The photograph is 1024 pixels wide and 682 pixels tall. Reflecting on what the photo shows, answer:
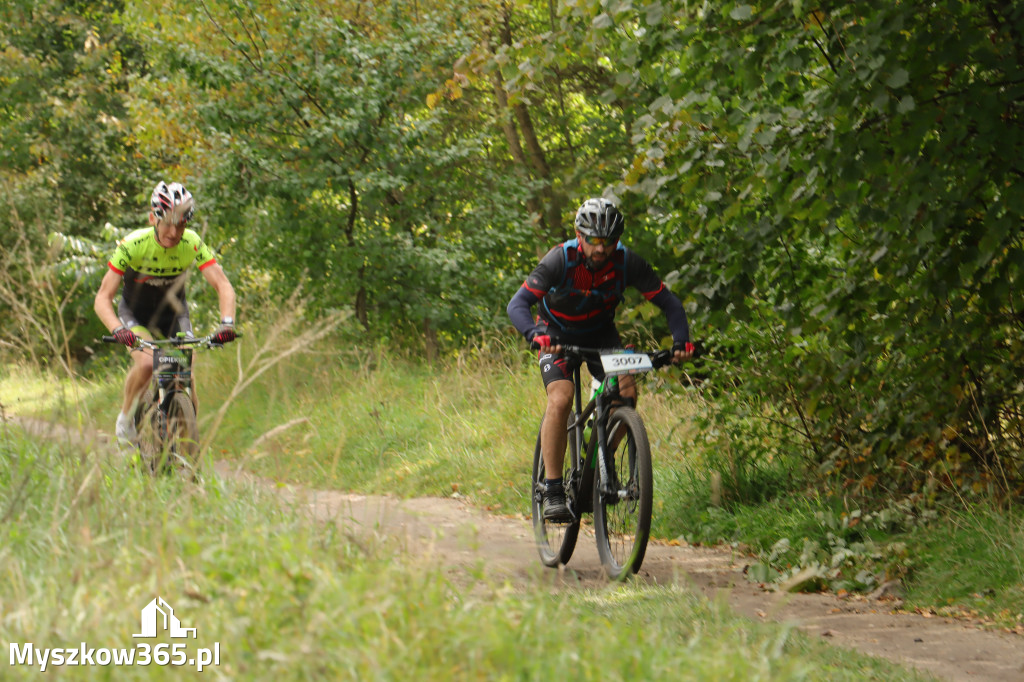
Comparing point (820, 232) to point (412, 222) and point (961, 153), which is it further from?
point (412, 222)

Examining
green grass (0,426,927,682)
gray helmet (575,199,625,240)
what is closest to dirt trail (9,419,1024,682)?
green grass (0,426,927,682)

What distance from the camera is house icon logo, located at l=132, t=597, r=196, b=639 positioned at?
117 inches

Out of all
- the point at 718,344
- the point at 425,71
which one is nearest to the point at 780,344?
the point at 718,344

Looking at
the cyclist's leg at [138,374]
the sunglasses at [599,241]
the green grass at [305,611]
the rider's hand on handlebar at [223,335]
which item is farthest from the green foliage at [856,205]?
the cyclist's leg at [138,374]

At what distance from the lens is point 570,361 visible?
20.4 feet

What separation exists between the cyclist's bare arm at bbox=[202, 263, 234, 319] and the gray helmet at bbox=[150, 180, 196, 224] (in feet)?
1.80

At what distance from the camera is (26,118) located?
24734 mm

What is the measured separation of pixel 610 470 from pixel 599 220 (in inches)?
57.1

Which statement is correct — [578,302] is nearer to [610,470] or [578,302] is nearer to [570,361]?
[570,361]

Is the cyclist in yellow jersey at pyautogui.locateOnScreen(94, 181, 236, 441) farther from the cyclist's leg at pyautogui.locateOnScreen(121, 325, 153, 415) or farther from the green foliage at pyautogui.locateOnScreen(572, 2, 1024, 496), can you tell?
the green foliage at pyautogui.locateOnScreen(572, 2, 1024, 496)

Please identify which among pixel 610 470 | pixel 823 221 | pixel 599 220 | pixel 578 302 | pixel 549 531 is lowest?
pixel 549 531

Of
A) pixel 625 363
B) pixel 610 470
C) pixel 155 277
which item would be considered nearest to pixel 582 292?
pixel 625 363

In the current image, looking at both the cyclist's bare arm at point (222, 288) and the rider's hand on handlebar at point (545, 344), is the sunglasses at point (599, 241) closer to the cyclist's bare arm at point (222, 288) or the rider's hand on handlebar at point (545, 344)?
the rider's hand on handlebar at point (545, 344)

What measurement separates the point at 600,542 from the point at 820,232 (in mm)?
2243
